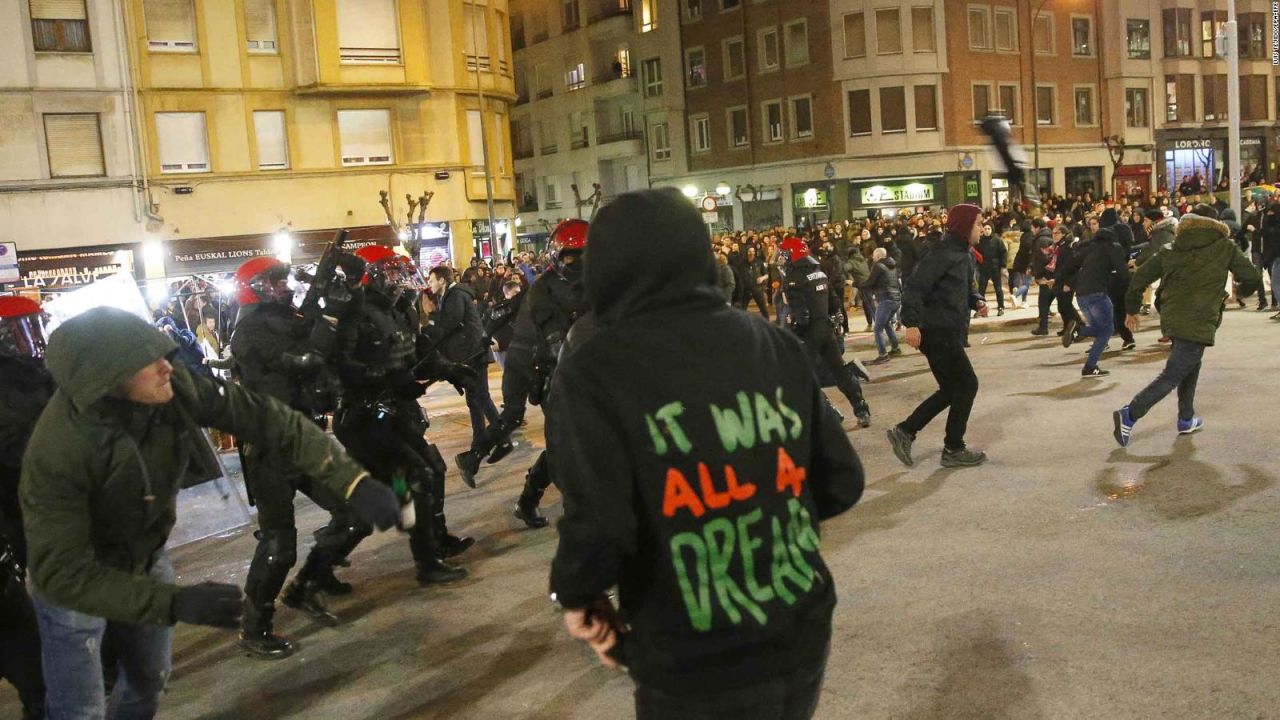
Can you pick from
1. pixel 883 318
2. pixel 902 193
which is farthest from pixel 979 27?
pixel 883 318

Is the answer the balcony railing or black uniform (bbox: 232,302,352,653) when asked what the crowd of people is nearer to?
black uniform (bbox: 232,302,352,653)

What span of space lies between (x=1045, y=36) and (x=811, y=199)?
484 inches

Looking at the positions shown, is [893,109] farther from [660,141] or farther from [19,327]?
[19,327]

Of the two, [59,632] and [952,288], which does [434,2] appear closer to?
[952,288]

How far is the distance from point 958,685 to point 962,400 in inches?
165

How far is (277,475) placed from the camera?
18.5 feet

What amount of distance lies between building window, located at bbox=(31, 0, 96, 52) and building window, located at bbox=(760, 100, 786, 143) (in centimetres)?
2542

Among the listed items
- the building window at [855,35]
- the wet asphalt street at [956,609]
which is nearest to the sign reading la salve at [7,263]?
the wet asphalt street at [956,609]

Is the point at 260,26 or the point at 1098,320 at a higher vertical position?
the point at 260,26

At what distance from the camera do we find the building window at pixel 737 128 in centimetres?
4734

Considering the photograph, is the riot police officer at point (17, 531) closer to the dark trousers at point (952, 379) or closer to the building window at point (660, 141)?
the dark trousers at point (952, 379)

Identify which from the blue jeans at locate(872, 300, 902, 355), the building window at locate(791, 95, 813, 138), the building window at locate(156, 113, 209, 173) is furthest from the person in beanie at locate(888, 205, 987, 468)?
the building window at locate(791, 95, 813, 138)

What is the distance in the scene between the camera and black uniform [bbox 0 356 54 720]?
4188mm

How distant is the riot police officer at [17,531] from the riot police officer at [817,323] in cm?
714
